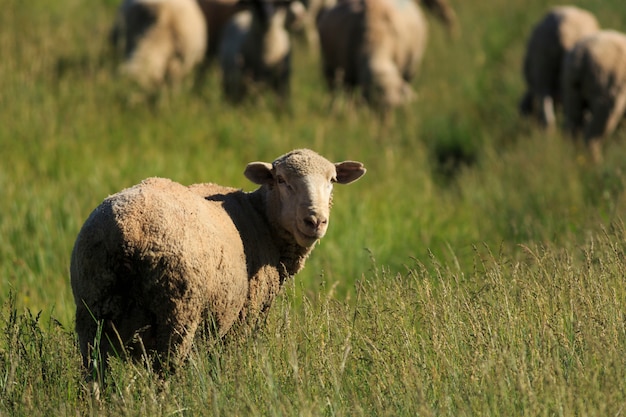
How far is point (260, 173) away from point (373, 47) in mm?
8322

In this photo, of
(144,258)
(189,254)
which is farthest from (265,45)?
(144,258)

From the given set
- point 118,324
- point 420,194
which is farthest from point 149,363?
point 420,194

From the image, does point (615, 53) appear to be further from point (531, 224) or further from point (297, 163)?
point (297, 163)

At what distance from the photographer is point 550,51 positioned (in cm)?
1350

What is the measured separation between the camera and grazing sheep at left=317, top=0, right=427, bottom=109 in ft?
43.5

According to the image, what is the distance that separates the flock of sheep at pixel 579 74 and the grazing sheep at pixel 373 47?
5.92 feet

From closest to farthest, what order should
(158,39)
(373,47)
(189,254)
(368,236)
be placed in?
(189,254), (368,236), (158,39), (373,47)

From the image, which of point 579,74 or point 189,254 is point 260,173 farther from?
point 579,74

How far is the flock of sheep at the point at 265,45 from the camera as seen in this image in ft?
43.1

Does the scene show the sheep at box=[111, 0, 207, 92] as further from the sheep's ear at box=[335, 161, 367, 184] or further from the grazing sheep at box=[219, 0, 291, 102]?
the sheep's ear at box=[335, 161, 367, 184]

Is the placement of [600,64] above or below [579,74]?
above

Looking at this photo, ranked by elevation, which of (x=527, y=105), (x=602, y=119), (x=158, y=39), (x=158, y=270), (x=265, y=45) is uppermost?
(x=158, y=270)

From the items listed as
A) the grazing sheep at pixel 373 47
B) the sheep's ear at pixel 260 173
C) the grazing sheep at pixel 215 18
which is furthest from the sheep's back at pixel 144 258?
the grazing sheep at pixel 215 18

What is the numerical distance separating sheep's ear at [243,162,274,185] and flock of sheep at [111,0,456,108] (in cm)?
715
